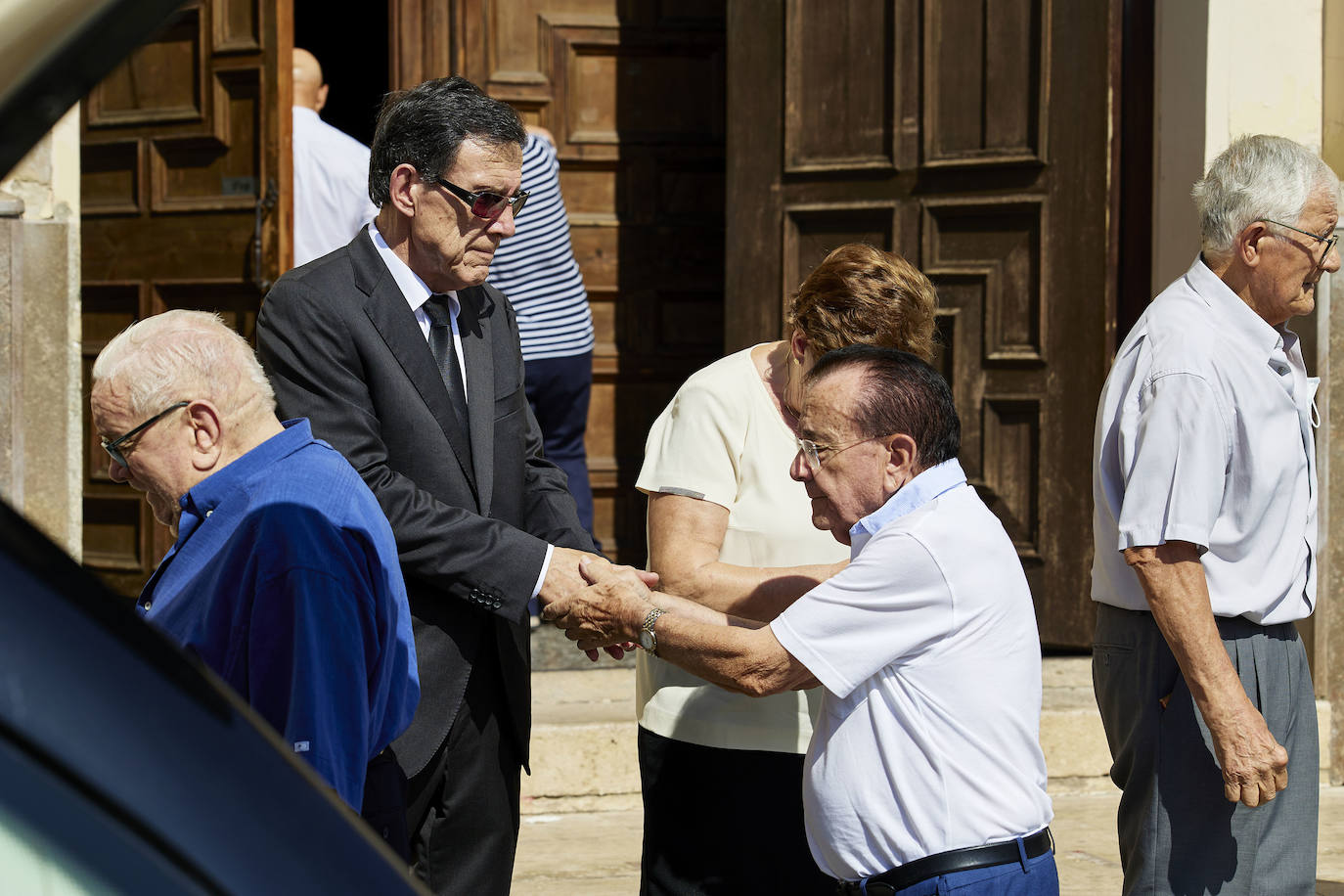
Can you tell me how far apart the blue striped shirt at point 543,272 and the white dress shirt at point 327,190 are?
634 millimetres

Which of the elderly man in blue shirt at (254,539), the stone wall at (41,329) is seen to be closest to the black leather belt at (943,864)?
the elderly man in blue shirt at (254,539)

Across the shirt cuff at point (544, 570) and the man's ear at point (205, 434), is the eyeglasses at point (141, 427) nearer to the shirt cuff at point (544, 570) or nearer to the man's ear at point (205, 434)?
the man's ear at point (205, 434)

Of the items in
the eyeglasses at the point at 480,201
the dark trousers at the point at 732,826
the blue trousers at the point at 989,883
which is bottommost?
the dark trousers at the point at 732,826

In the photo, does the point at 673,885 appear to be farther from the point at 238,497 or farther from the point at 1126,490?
the point at 238,497

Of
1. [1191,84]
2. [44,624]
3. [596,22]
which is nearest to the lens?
[44,624]

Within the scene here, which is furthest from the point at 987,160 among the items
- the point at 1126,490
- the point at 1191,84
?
the point at 1126,490

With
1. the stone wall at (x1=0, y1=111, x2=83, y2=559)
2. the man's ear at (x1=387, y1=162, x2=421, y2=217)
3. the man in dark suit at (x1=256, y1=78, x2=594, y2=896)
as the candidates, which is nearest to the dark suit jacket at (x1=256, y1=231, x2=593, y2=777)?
the man in dark suit at (x1=256, y1=78, x2=594, y2=896)

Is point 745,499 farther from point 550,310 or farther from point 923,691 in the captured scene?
point 550,310

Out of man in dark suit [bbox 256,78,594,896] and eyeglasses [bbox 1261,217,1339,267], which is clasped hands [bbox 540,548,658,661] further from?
eyeglasses [bbox 1261,217,1339,267]

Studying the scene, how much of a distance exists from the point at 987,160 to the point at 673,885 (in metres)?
3.13

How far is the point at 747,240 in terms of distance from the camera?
5.77 metres

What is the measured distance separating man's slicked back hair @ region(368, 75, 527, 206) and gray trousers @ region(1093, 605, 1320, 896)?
1640mm

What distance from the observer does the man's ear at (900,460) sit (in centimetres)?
254

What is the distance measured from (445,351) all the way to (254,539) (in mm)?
968
